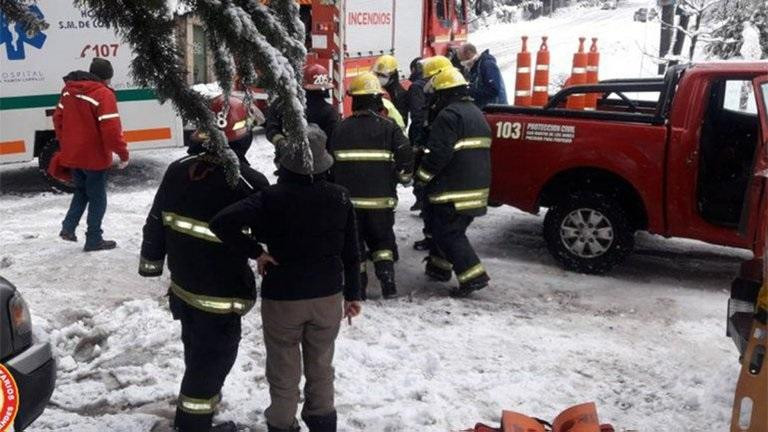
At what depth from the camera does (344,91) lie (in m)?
11.7

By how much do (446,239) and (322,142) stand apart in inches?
115

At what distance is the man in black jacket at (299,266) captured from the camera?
3.83m

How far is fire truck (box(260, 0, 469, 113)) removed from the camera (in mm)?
11422

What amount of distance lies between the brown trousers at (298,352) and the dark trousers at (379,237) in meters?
2.37

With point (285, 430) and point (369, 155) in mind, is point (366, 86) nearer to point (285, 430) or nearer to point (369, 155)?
point (369, 155)

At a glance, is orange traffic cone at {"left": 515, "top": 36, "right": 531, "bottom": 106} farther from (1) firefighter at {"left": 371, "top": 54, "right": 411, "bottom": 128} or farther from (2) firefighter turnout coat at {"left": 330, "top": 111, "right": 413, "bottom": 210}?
(2) firefighter turnout coat at {"left": 330, "top": 111, "right": 413, "bottom": 210}

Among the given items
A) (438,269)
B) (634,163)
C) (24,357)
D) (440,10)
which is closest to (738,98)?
(634,163)

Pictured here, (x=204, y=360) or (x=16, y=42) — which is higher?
(x=16, y=42)

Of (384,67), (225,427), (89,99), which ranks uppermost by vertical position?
(384,67)

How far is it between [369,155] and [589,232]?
7.08 feet

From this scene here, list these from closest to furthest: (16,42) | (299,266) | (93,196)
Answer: (299,266) < (93,196) < (16,42)

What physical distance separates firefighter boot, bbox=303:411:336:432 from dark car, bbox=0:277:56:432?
124 centimetres

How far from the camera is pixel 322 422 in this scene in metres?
4.09

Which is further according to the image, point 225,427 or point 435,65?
point 435,65
